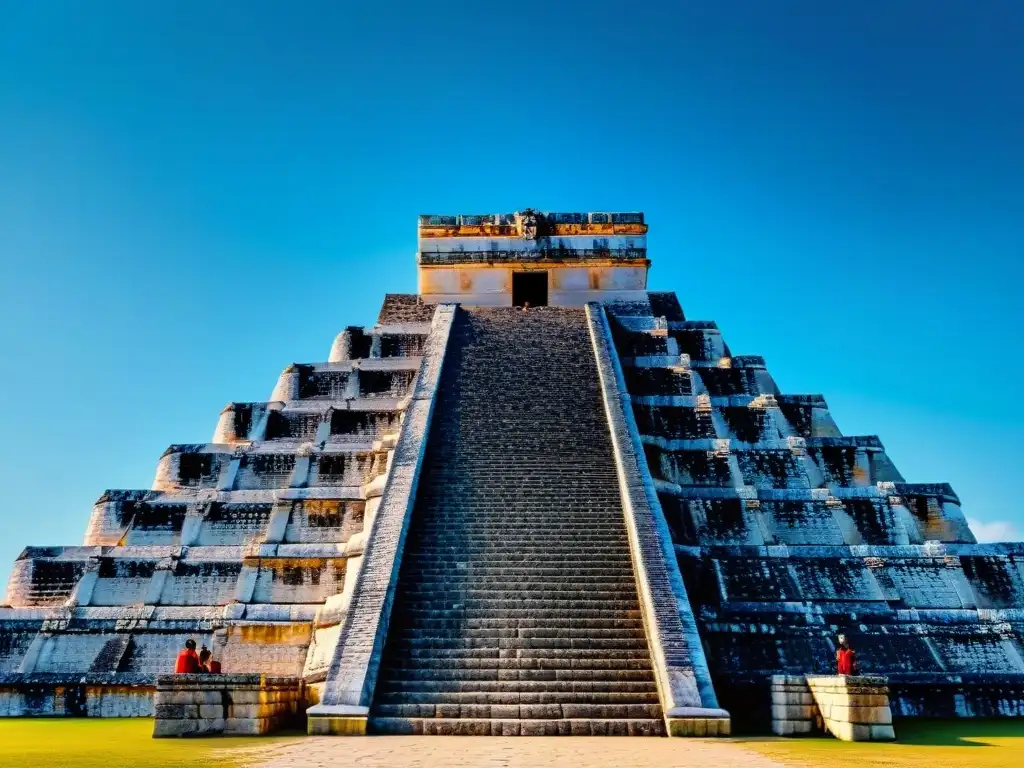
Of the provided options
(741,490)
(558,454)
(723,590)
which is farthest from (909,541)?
(558,454)

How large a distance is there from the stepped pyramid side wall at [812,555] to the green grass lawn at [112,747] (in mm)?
4682

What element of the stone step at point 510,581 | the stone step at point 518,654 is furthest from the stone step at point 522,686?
the stone step at point 510,581

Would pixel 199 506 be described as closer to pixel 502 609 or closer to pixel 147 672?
pixel 147 672

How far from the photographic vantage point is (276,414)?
1508cm

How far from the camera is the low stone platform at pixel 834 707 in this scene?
25.7 ft

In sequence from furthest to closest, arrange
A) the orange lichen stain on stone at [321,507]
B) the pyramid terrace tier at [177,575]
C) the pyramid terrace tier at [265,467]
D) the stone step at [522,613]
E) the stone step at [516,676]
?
the pyramid terrace tier at [265,467] < the orange lichen stain on stone at [321,507] < the pyramid terrace tier at [177,575] < the stone step at [522,613] < the stone step at [516,676]

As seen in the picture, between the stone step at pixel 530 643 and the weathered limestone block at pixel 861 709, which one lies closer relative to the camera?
the weathered limestone block at pixel 861 709

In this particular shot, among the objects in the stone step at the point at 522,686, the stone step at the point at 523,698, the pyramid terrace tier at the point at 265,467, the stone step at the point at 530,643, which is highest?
the pyramid terrace tier at the point at 265,467

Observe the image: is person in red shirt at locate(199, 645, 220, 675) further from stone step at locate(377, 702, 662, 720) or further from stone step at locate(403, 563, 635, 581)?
stone step at locate(403, 563, 635, 581)

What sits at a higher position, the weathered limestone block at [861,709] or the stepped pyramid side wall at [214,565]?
the stepped pyramid side wall at [214,565]

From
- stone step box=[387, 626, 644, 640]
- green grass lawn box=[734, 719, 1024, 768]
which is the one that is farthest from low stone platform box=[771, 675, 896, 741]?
stone step box=[387, 626, 644, 640]

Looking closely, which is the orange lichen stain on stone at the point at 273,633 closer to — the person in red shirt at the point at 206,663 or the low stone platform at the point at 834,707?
the person in red shirt at the point at 206,663

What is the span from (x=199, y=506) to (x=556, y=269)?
33.7 feet

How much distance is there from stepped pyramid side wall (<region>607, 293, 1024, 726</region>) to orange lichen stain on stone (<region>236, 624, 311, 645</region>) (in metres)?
4.65
